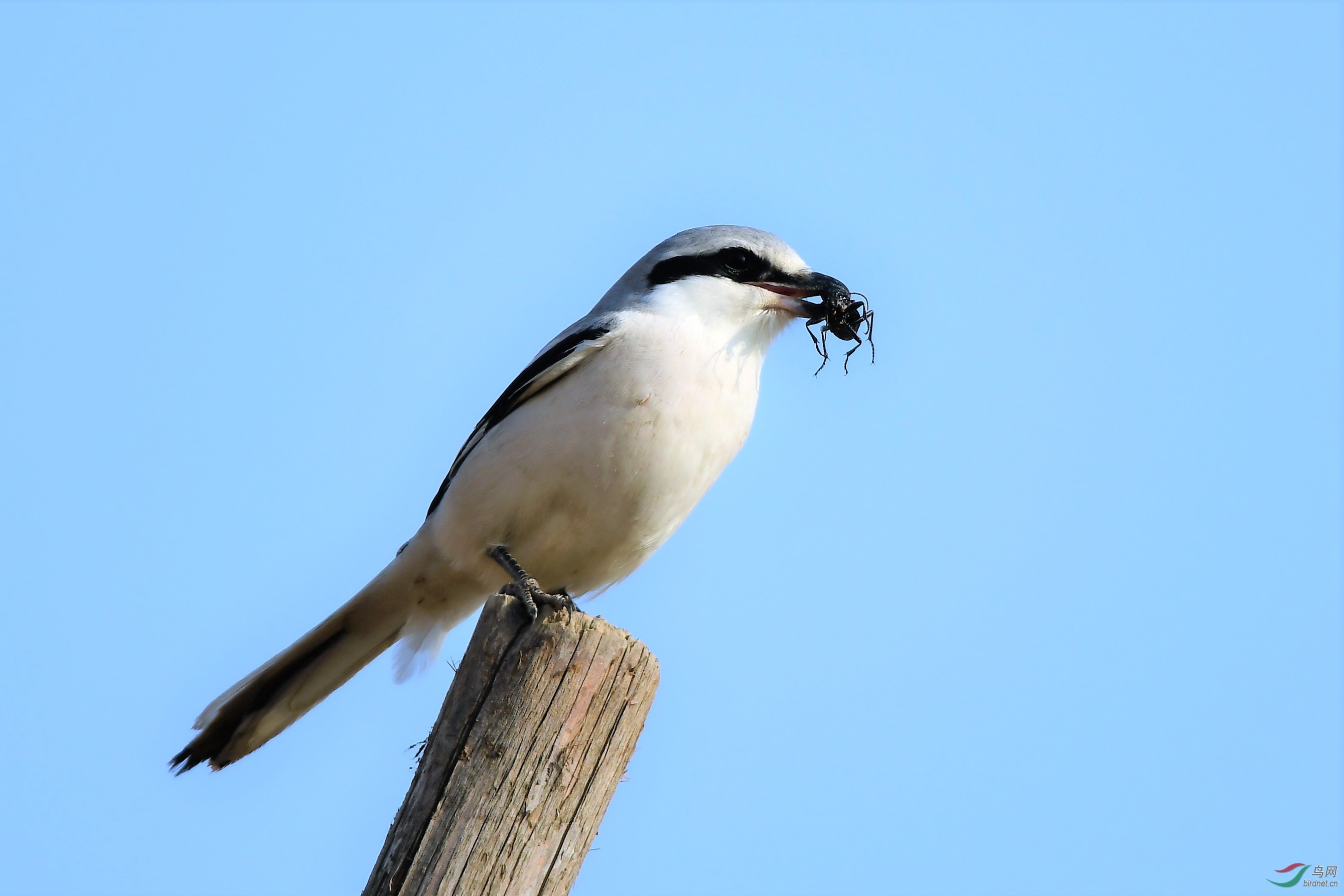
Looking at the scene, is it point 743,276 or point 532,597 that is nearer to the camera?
point 532,597

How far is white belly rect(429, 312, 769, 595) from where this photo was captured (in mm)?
4352

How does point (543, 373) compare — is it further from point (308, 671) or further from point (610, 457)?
point (308, 671)

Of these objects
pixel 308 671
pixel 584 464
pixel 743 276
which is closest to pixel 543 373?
pixel 584 464

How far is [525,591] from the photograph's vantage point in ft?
12.0

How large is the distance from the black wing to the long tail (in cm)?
48

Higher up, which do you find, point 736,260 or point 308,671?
point 736,260

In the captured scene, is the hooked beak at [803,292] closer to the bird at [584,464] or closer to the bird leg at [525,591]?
the bird at [584,464]

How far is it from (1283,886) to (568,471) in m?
3.96

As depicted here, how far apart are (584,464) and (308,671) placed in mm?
1382

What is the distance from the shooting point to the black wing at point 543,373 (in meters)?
4.59

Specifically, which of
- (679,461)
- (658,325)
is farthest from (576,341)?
(679,461)

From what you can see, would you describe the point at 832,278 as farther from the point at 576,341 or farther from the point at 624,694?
the point at 624,694

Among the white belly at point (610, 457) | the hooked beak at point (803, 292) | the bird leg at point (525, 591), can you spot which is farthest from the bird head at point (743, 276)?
the bird leg at point (525, 591)

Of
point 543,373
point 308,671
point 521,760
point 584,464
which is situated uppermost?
point 543,373
